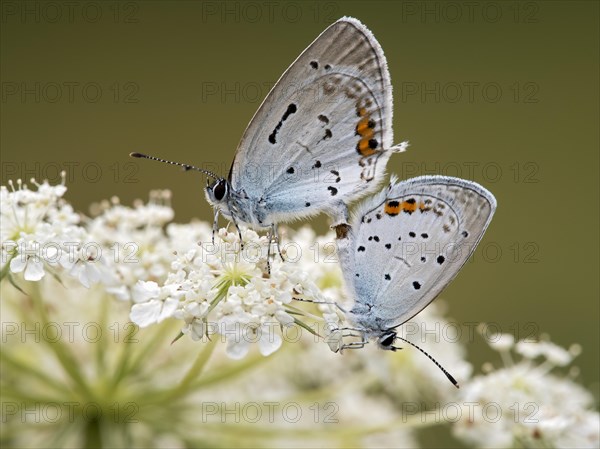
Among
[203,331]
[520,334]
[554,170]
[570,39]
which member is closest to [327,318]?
[203,331]

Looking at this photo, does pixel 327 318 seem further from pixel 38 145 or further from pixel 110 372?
pixel 38 145

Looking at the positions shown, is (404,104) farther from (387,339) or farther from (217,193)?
(387,339)

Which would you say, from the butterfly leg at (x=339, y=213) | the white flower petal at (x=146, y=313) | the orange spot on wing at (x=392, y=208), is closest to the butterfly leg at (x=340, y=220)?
the butterfly leg at (x=339, y=213)

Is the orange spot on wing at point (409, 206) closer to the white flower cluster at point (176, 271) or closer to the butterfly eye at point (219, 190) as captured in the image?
the white flower cluster at point (176, 271)

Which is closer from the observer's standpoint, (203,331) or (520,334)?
A: (203,331)

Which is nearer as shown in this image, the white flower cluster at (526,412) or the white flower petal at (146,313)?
the white flower petal at (146,313)

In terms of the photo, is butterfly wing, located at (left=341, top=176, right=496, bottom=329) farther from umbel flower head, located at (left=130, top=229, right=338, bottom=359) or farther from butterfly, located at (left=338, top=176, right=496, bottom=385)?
umbel flower head, located at (left=130, top=229, right=338, bottom=359)
